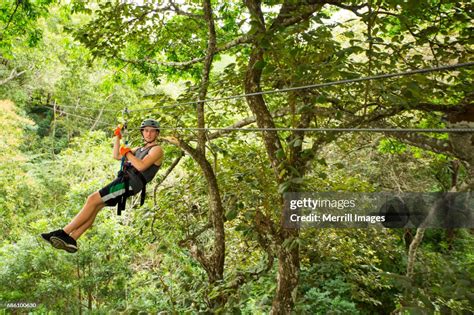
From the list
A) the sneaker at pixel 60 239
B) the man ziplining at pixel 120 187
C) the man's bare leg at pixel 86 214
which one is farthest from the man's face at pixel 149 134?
the sneaker at pixel 60 239

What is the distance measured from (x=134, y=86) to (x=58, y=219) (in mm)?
2494

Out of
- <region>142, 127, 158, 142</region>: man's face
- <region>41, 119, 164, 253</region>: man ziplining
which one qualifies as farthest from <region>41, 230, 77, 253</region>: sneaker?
<region>142, 127, 158, 142</region>: man's face

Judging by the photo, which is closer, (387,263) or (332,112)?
(332,112)

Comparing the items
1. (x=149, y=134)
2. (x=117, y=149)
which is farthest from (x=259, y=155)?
(x=117, y=149)

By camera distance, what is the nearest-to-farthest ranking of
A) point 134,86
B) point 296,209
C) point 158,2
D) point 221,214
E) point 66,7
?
point 296,209 < point 221,214 < point 158,2 < point 66,7 < point 134,86

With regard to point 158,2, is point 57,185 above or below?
below

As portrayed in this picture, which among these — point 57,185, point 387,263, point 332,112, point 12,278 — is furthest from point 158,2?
point 57,185

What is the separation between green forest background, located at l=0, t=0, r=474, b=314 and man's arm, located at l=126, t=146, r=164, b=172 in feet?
1.02

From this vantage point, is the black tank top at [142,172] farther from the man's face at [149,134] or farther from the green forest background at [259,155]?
the green forest background at [259,155]

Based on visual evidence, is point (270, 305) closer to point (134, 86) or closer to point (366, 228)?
point (366, 228)

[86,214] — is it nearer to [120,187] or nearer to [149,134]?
[120,187]

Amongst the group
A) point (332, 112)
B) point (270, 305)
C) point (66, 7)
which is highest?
point (66, 7)

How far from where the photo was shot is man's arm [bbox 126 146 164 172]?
8.34 ft

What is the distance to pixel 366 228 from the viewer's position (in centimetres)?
447
